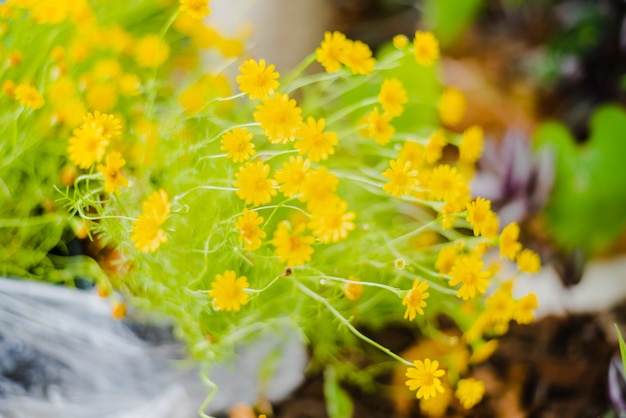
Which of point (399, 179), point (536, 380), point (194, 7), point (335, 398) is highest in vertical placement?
point (194, 7)

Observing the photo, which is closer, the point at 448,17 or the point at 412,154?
the point at 412,154

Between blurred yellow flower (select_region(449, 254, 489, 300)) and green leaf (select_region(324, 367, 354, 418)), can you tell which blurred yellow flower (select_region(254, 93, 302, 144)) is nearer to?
blurred yellow flower (select_region(449, 254, 489, 300))

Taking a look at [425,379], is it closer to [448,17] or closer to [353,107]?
[353,107]

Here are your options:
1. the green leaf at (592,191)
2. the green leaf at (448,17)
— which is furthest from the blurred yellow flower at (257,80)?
the green leaf at (448,17)

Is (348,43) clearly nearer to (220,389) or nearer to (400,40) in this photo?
(400,40)

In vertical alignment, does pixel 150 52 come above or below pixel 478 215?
above

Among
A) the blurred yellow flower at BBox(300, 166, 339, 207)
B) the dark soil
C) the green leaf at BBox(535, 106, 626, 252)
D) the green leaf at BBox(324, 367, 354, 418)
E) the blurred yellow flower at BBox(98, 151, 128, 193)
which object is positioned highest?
the blurred yellow flower at BBox(98, 151, 128, 193)

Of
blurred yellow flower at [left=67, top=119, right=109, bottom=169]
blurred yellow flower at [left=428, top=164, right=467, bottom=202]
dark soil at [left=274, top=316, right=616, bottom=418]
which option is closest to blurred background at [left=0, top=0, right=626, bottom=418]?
dark soil at [left=274, top=316, right=616, bottom=418]

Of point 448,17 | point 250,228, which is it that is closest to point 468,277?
point 250,228

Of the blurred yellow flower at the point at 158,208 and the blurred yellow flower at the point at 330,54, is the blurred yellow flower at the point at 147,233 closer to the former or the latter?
the blurred yellow flower at the point at 158,208
